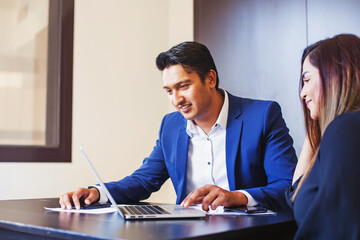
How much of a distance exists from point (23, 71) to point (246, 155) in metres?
1.88

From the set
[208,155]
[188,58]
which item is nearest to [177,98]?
[188,58]

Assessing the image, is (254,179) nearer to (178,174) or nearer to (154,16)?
(178,174)

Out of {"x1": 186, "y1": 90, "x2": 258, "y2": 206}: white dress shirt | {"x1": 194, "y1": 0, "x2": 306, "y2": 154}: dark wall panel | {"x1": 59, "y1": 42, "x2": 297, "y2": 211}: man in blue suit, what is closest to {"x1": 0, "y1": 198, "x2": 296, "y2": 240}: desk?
{"x1": 59, "y1": 42, "x2": 297, "y2": 211}: man in blue suit

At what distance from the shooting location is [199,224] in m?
1.07

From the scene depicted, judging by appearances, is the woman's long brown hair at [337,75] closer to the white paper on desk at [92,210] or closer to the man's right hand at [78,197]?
the white paper on desk at [92,210]

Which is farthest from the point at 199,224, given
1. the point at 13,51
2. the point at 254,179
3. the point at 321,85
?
the point at 13,51

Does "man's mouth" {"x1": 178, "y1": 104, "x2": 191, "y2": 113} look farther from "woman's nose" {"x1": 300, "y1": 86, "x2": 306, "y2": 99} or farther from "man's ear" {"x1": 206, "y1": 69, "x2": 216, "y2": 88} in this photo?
"woman's nose" {"x1": 300, "y1": 86, "x2": 306, "y2": 99}

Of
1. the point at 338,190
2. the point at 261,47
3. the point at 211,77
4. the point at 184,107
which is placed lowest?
the point at 338,190

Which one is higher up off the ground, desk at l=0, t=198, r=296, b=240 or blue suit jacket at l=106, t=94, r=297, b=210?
blue suit jacket at l=106, t=94, r=297, b=210

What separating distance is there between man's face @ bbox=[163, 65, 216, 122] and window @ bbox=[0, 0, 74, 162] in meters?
1.29

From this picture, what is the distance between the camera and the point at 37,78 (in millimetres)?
3010

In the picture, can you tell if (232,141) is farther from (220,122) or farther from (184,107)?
(184,107)

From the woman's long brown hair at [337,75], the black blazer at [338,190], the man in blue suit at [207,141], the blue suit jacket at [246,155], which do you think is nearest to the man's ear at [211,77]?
the man in blue suit at [207,141]

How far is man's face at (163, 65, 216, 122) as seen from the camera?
6.56ft
